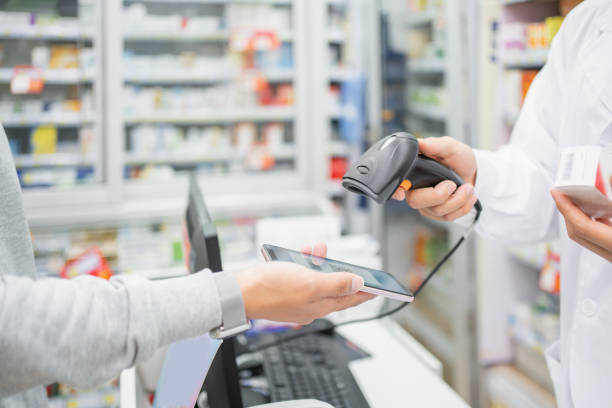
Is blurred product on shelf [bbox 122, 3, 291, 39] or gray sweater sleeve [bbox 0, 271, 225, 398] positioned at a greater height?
blurred product on shelf [bbox 122, 3, 291, 39]

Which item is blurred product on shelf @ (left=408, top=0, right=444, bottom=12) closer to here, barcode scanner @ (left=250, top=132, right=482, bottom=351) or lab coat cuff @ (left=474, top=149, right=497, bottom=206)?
lab coat cuff @ (left=474, top=149, right=497, bottom=206)

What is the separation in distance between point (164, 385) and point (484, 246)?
201 centimetres

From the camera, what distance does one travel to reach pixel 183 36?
3320mm

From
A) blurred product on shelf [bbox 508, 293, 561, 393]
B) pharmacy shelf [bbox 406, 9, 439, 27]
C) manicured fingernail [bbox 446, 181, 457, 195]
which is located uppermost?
pharmacy shelf [bbox 406, 9, 439, 27]

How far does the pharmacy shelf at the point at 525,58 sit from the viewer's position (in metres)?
2.15

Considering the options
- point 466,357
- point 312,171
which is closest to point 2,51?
point 312,171

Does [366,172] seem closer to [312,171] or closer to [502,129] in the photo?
[502,129]

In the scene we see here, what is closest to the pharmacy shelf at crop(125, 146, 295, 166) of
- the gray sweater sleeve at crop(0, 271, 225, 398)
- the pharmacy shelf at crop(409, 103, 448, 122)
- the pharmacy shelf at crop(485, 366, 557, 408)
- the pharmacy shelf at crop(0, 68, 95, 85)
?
the pharmacy shelf at crop(0, 68, 95, 85)

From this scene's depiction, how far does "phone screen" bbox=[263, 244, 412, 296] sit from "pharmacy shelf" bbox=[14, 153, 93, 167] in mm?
2621

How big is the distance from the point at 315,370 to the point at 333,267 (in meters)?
0.57

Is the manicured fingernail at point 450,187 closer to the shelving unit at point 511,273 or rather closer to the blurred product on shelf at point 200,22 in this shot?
the shelving unit at point 511,273

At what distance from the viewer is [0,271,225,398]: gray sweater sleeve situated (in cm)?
58

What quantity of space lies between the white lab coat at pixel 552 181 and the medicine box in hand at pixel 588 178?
22 centimetres

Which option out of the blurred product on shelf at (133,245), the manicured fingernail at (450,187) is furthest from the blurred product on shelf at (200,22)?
the manicured fingernail at (450,187)
